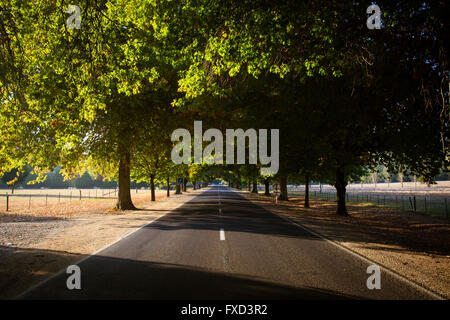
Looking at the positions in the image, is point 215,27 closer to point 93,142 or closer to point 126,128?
point 126,128

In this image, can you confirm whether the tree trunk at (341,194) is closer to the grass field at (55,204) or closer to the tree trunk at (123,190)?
the tree trunk at (123,190)

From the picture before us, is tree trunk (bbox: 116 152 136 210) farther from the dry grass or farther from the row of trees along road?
the dry grass

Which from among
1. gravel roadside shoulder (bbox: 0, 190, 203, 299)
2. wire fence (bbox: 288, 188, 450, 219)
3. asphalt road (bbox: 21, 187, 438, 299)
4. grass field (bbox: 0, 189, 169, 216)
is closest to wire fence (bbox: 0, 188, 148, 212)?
grass field (bbox: 0, 189, 169, 216)

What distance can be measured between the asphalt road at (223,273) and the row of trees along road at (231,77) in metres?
3.46

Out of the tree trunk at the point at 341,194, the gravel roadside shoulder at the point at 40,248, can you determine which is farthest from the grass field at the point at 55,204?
the tree trunk at the point at 341,194

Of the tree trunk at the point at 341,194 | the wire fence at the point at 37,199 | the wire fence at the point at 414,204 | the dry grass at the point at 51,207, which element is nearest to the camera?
the dry grass at the point at 51,207

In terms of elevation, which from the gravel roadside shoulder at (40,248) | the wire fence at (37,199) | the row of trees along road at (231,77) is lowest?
the wire fence at (37,199)

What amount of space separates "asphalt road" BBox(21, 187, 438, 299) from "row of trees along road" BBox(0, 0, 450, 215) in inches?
136

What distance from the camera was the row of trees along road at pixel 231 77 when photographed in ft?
21.1

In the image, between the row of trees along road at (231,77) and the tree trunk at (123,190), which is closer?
the row of trees along road at (231,77)

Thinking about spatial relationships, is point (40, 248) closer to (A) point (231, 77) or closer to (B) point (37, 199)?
(A) point (231, 77)

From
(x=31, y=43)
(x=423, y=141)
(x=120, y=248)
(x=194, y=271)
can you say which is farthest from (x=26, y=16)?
(x=423, y=141)

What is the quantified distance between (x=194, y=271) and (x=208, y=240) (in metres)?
3.24
